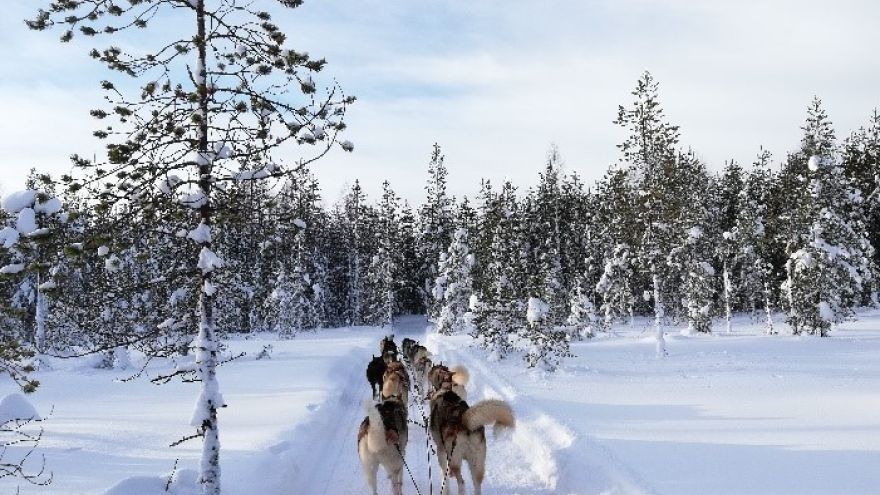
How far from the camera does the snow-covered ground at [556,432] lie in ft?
23.5

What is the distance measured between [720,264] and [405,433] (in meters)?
50.1

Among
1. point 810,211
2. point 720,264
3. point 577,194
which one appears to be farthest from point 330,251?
point 810,211

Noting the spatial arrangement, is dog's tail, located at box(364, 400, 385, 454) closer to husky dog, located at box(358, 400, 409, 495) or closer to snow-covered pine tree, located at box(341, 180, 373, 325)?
husky dog, located at box(358, 400, 409, 495)

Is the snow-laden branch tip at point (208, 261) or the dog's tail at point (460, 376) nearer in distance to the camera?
the snow-laden branch tip at point (208, 261)

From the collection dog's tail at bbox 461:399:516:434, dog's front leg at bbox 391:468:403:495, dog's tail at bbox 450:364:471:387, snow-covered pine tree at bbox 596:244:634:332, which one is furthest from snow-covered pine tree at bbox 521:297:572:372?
snow-covered pine tree at bbox 596:244:634:332

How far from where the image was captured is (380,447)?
6.82 meters

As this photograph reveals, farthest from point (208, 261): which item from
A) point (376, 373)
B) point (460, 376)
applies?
point (376, 373)

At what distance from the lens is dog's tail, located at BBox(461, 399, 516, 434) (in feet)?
21.1

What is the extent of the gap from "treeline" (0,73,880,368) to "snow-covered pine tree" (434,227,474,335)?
0.42ft

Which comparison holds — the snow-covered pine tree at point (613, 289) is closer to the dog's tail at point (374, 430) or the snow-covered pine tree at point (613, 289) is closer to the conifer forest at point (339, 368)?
the conifer forest at point (339, 368)

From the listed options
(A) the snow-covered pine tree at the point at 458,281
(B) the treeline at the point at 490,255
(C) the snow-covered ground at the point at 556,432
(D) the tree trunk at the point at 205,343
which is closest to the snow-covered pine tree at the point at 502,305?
(B) the treeline at the point at 490,255

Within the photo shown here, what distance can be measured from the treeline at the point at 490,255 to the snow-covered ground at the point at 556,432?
6.18ft

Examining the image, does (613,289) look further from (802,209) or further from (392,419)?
(392,419)

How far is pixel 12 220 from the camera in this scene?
4.79 m
